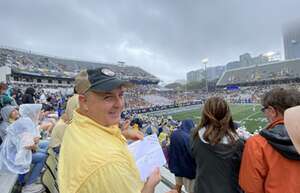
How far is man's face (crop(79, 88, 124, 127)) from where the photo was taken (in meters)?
1.45

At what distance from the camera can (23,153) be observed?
146 inches

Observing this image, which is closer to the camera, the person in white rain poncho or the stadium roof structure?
the person in white rain poncho

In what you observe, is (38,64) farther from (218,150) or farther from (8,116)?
(218,150)

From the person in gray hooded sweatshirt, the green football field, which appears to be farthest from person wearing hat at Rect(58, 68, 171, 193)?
the green football field

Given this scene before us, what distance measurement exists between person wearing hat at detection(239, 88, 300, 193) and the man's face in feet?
3.30

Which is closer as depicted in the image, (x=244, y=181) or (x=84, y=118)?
(x=84, y=118)

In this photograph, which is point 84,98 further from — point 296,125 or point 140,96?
point 140,96

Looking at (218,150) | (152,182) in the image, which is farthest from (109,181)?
(218,150)

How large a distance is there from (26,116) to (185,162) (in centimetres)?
278

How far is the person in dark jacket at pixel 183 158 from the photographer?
10.3 ft

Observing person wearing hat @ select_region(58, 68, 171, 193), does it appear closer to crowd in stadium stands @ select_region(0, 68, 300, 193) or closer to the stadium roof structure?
crowd in stadium stands @ select_region(0, 68, 300, 193)

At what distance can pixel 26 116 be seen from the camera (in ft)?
14.5

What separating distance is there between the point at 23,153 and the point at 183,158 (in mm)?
2215

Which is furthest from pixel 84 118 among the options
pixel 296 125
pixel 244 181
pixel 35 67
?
pixel 35 67
